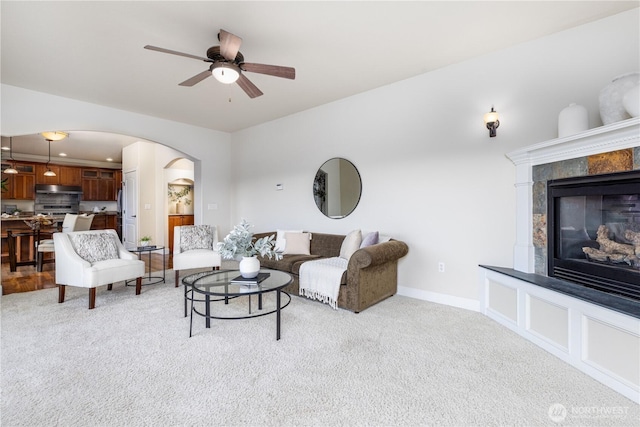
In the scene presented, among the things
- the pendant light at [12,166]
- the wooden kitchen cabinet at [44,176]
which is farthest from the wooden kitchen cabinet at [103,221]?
the pendant light at [12,166]

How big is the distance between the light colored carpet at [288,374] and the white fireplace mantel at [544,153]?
0.80m

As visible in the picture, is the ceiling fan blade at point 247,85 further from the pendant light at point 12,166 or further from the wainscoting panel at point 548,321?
the pendant light at point 12,166

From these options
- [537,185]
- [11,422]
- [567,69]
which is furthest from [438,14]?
[11,422]

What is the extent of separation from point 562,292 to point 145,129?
5.94m

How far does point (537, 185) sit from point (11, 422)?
160 inches

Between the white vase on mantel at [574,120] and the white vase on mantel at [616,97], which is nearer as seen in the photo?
the white vase on mantel at [616,97]

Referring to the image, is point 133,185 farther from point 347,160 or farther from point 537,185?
point 537,185

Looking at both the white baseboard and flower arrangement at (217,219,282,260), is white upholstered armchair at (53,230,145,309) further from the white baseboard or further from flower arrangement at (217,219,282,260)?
the white baseboard

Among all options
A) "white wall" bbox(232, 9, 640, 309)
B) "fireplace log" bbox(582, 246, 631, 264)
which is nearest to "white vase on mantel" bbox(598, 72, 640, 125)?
"white wall" bbox(232, 9, 640, 309)

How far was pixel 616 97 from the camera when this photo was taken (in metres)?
2.13

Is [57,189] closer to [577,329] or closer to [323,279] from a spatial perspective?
[323,279]

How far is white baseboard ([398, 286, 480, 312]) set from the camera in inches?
126

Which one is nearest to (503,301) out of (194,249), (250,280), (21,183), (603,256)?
(603,256)

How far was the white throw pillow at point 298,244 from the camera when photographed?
169 inches
